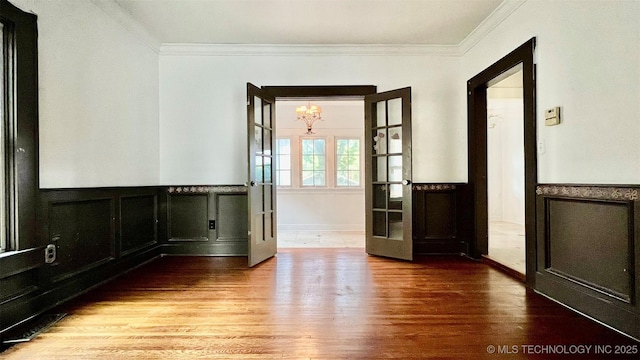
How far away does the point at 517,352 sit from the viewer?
1.86m

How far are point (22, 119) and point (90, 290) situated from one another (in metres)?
1.51

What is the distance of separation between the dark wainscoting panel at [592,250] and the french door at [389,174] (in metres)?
1.41

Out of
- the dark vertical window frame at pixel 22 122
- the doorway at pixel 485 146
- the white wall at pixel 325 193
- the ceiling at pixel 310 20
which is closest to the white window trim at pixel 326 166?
the white wall at pixel 325 193

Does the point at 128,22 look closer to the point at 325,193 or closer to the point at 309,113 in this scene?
the point at 309,113

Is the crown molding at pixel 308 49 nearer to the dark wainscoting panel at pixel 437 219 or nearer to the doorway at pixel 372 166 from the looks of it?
the doorway at pixel 372 166

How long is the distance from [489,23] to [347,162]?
401 cm

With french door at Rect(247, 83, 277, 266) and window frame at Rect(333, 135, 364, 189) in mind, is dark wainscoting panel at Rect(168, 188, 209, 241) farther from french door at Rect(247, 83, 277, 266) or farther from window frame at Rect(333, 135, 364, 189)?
window frame at Rect(333, 135, 364, 189)

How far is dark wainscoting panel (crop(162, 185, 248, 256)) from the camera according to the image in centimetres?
432

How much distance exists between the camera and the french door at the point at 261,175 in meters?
3.75

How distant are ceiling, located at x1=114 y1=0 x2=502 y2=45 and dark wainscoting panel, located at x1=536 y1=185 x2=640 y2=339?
79.2 inches

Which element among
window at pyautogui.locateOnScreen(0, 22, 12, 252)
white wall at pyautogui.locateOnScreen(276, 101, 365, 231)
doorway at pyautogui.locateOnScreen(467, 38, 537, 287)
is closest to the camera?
window at pyautogui.locateOnScreen(0, 22, 12, 252)

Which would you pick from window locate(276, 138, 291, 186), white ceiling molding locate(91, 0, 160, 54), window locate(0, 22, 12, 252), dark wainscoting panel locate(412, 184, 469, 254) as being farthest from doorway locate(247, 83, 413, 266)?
window locate(276, 138, 291, 186)

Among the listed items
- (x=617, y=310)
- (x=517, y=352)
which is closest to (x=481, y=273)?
(x=617, y=310)

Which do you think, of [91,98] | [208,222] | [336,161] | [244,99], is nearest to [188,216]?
[208,222]
